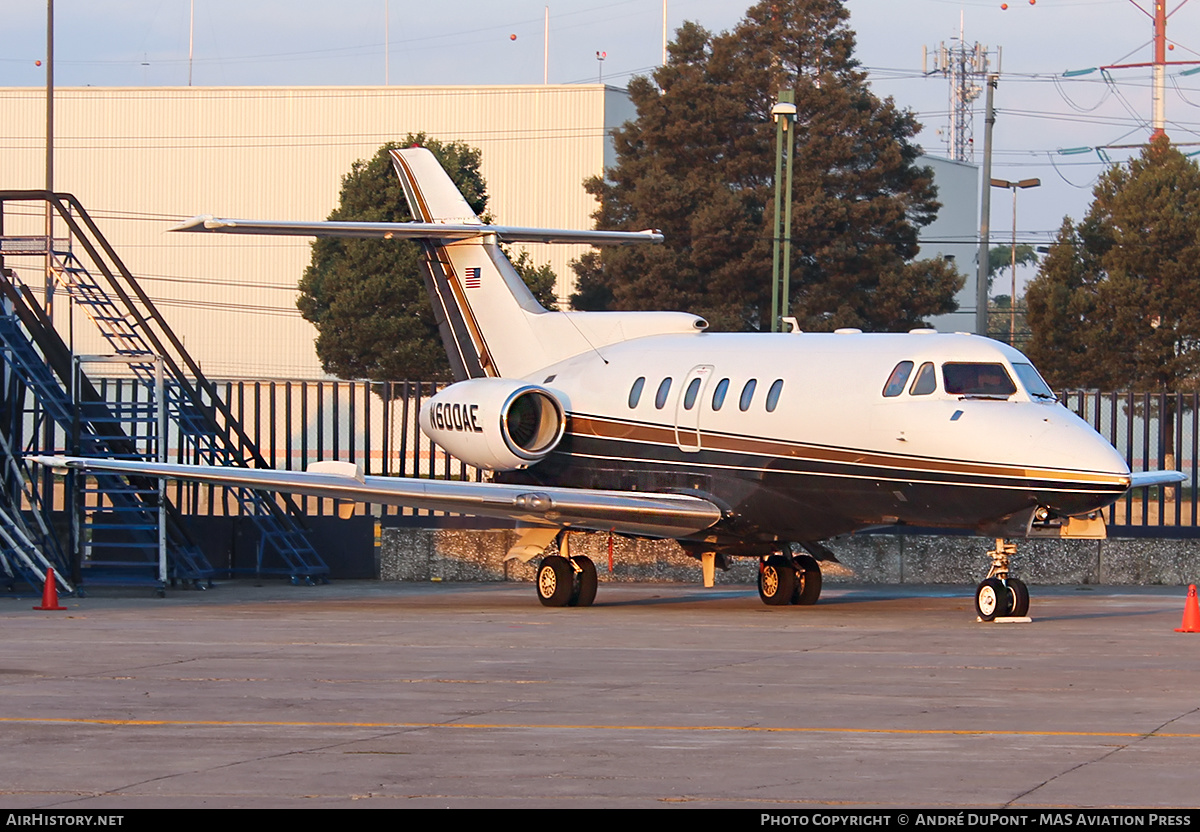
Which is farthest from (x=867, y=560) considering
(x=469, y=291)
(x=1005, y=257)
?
(x=1005, y=257)

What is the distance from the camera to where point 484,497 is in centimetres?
1905

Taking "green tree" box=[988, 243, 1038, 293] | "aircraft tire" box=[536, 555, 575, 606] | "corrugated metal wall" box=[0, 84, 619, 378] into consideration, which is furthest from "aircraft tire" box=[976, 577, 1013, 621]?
"green tree" box=[988, 243, 1038, 293]

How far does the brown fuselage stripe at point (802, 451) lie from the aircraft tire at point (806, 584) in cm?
A: 214

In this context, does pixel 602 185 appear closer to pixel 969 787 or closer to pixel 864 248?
pixel 864 248

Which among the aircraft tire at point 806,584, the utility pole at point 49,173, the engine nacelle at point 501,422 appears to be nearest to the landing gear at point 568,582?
the engine nacelle at point 501,422

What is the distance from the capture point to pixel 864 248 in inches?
2178

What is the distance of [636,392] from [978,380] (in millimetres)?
4844

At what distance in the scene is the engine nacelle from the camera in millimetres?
20969

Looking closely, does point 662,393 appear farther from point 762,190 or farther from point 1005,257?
point 1005,257

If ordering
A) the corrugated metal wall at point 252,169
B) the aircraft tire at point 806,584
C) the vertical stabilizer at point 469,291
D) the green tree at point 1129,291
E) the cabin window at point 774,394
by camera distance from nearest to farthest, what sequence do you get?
the cabin window at point 774,394, the aircraft tire at point 806,584, the vertical stabilizer at point 469,291, the green tree at point 1129,291, the corrugated metal wall at point 252,169

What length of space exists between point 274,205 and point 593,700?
64.2 m

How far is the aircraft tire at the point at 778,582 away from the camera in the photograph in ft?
66.8

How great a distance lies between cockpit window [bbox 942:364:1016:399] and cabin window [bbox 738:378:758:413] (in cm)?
252

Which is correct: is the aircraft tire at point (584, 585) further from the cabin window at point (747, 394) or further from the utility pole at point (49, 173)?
the utility pole at point (49, 173)
